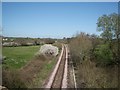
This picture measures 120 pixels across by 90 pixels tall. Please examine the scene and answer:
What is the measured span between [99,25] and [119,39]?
6.90 m

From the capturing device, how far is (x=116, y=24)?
26.1 meters

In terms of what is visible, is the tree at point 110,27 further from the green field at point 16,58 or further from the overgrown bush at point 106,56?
the green field at point 16,58

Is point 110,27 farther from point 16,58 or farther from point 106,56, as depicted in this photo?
point 16,58

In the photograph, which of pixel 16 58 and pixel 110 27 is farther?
pixel 16 58

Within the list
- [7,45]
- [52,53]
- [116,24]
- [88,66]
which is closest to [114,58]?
[88,66]

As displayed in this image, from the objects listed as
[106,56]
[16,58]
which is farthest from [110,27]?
[16,58]

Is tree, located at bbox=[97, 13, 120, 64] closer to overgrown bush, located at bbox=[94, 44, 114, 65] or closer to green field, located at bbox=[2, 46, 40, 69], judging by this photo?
overgrown bush, located at bbox=[94, 44, 114, 65]

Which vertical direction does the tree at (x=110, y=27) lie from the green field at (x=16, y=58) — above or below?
above

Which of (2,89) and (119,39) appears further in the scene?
(119,39)

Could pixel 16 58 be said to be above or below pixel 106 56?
below

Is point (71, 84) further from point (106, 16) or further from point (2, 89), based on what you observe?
point (106, 16)

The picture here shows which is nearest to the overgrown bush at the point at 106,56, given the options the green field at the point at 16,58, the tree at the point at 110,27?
the tree at the point at 110,27

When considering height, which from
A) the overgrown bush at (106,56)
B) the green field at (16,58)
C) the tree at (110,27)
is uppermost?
the tree at (110,27)

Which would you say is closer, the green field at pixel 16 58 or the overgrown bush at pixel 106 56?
the overgrown bush at pixel 106 56
